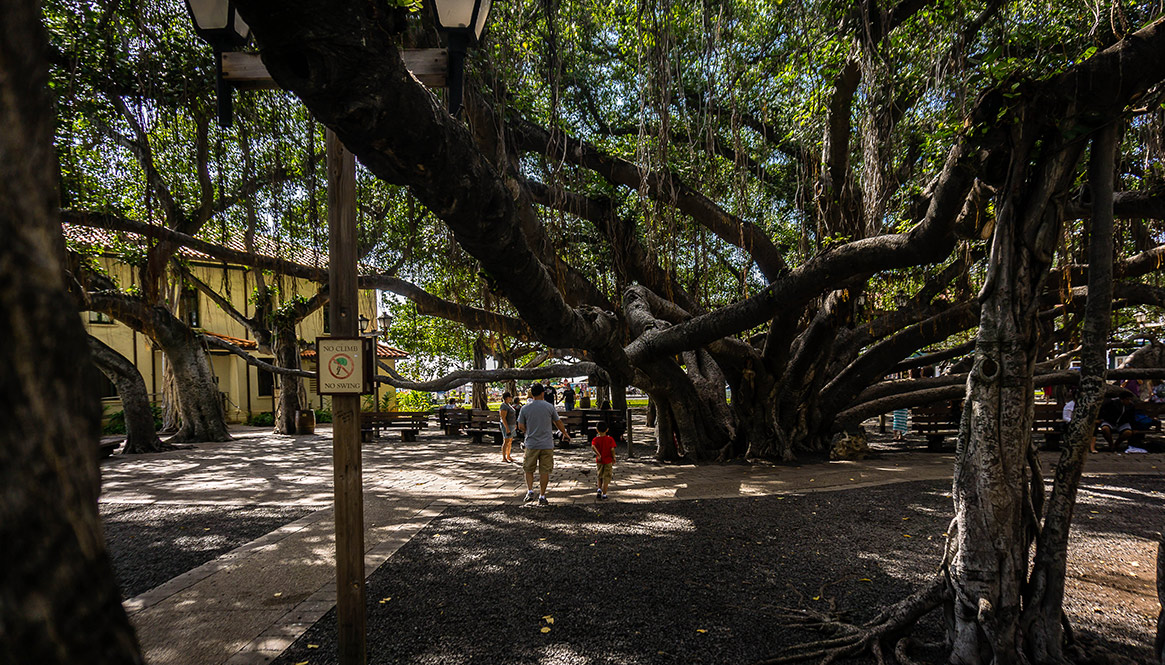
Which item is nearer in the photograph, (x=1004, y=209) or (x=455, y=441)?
(x=1004, y=209)

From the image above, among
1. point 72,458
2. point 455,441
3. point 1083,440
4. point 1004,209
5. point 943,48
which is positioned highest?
point 943,48

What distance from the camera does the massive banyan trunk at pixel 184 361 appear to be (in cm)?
1332

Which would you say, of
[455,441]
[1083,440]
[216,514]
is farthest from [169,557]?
[455,441]

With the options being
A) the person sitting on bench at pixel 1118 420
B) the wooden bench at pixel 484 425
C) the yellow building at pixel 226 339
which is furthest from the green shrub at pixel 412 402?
the person sitting on bench at pixel 1118 420

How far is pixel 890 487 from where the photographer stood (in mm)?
7875

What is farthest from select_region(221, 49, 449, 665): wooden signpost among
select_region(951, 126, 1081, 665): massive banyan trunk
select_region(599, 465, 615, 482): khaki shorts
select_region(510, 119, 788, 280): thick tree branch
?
select_region(510, 119, 788, 280): thick tree branch

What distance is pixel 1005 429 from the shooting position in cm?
312

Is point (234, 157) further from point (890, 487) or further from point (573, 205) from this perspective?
point (890, 487)

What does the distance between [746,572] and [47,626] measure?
457cm

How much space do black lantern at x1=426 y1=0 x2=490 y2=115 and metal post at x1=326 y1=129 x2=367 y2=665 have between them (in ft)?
2.59

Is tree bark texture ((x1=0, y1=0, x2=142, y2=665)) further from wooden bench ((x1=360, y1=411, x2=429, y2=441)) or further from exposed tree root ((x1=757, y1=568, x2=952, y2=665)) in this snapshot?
wooden bench ((x1=360, y1=411, x2=429, y2=441))

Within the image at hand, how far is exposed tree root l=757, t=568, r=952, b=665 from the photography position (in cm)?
310

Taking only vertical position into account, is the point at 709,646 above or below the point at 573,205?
below

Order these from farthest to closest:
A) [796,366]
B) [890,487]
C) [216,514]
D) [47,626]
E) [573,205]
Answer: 1. [796,366]
2. [573,205]
3. [890,487]
4. [216,514]
5. [47,626]
